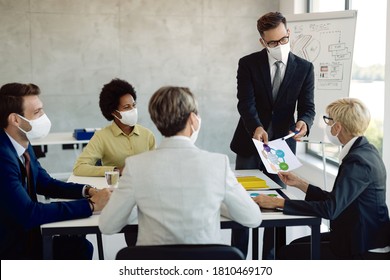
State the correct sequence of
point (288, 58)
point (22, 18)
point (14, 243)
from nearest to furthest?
1. point (14, 243)
2. point (288, 58)
3. point (22, 18)

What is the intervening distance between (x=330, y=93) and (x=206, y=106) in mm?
2322

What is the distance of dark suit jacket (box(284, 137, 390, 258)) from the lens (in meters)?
2.52

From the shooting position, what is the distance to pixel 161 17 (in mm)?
7215

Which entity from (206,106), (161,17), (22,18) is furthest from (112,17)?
(206,106)

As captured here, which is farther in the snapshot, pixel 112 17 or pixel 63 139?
pixel 112 17

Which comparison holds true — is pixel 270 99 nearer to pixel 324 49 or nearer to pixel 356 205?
pixel 356 205

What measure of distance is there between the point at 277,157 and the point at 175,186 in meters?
1.22

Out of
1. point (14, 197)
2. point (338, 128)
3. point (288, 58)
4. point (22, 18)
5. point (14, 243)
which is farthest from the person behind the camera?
point (22, 18)

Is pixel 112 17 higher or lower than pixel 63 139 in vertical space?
higher

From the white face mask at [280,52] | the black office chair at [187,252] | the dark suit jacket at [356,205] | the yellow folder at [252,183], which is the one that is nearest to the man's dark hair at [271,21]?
the white face mask at [280,52]

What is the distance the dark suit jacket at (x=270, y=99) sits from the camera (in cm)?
378

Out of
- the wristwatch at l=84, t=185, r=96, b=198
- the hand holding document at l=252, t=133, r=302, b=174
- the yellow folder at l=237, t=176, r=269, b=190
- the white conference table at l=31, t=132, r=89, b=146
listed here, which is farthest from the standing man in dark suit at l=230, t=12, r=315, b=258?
the white conference table at l=31, t=132, r=89, b=146
